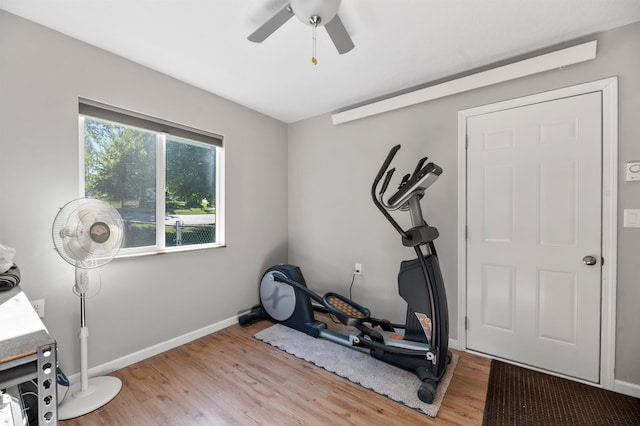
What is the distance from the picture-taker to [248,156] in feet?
10.0

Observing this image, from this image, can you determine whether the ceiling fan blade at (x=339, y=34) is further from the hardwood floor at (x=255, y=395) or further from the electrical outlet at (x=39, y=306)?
the electrical outlet at (x=39, y=306)

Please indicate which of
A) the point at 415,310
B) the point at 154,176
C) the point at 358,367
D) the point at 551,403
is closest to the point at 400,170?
the point at 415,310

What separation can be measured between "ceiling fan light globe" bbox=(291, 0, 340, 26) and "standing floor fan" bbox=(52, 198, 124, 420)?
5.42ft

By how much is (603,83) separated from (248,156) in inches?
119

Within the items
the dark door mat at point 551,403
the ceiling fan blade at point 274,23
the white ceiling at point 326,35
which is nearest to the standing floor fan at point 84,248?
the white ceiling at point 326,35

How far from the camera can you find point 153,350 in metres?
2.26

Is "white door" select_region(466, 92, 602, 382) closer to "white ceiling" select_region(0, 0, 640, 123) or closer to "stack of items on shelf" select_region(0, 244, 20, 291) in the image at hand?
"white ceiling" select_region(0, 0, 640, 123)

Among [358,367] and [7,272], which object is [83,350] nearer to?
[7,272]

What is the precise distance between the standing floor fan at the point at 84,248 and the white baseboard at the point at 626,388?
335 centimetres

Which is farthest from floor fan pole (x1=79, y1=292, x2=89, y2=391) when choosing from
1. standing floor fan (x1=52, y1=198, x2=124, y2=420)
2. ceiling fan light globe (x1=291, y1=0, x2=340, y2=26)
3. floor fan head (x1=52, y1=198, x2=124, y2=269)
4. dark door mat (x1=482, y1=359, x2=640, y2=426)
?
dark door mat (x1=482, y1=359, x2=640, y2=426)

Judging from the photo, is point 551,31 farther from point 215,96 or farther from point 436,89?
point 215,96

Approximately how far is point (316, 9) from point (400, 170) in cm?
167

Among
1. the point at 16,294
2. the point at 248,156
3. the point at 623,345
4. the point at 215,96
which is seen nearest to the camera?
the point at 16,294

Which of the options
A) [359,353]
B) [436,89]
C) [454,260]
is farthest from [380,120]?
[359,353]
